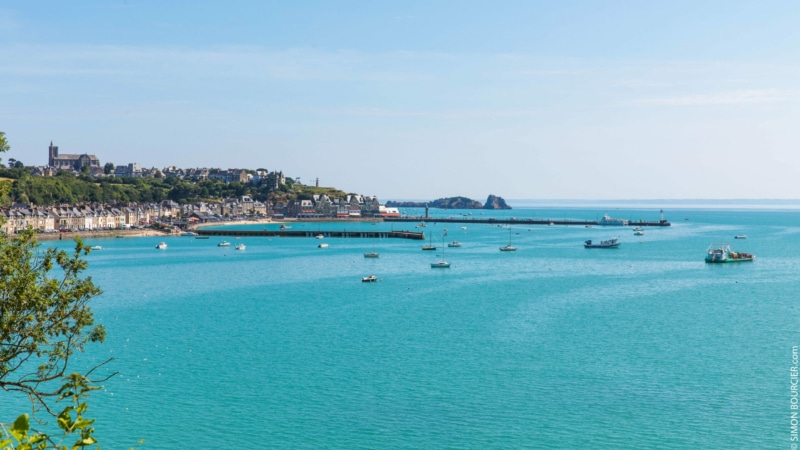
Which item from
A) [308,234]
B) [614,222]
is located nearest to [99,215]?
[308,234]

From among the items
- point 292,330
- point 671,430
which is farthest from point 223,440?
point 292,330

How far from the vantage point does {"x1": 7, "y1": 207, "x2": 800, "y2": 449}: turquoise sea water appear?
2450cm

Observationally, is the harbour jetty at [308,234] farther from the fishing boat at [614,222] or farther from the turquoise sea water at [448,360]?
the turquoise sea water at [448,360]

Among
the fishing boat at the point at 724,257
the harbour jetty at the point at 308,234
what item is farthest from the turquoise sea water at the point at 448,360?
the harbour jetty at the point at 308,234

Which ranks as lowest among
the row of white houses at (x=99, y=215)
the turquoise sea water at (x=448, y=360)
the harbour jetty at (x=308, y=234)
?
the turquoise sea water at (x=448, y=360)

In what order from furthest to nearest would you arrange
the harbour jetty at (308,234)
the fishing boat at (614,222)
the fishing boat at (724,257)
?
1. the fishing boat at (614,222)
2. the harbour jetty at (308,234)
3. the fishing boat at (724,257)

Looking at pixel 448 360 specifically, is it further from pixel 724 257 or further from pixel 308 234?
pixel 308 234

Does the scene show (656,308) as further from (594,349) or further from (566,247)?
(566,247)

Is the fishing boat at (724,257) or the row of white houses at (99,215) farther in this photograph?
the row of white houses at (99,215)

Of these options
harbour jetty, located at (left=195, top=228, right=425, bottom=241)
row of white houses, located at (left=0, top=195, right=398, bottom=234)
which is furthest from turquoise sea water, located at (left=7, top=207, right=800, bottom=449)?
harbour jetty, located at (left=195, top=228, right=425, bottom=241)

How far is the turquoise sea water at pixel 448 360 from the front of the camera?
80.4ft

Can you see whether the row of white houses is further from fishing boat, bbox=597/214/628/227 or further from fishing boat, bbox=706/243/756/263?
fishing boat, bbox=597/214/628/227

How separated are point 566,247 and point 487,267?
115 feet

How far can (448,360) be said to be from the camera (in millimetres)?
33875
